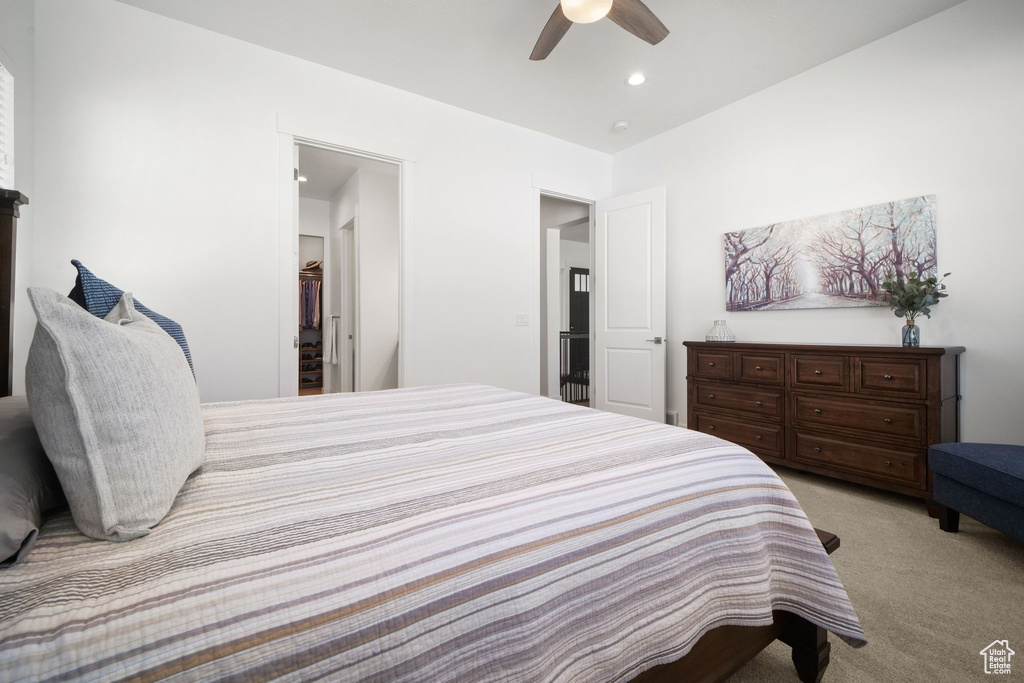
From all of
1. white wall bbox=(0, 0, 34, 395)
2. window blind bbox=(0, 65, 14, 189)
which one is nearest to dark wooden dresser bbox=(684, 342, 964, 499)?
window blind bbox=(0, 65, 14, 189)

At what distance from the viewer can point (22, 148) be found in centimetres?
203

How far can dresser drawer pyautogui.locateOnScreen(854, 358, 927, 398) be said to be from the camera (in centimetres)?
228

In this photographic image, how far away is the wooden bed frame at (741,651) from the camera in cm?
93

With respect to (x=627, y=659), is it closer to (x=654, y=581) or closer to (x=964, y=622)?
(x=654, y=581)

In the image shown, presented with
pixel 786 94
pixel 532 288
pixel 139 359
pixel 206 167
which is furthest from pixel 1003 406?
pixel 206 167

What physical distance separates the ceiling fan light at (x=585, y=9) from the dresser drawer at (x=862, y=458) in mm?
2656

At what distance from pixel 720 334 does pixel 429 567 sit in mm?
3326

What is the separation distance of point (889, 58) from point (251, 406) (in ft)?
13.5

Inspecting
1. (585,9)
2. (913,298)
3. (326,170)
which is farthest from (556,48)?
(326,170)

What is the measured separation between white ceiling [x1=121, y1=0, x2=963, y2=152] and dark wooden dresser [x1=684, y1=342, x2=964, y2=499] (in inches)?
76.7

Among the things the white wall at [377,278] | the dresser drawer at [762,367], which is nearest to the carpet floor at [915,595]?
the dresser drawer at [762,367]

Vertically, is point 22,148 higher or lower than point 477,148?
lower

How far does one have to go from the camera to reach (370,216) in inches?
178

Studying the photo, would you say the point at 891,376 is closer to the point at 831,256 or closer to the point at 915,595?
the point at 831,256
